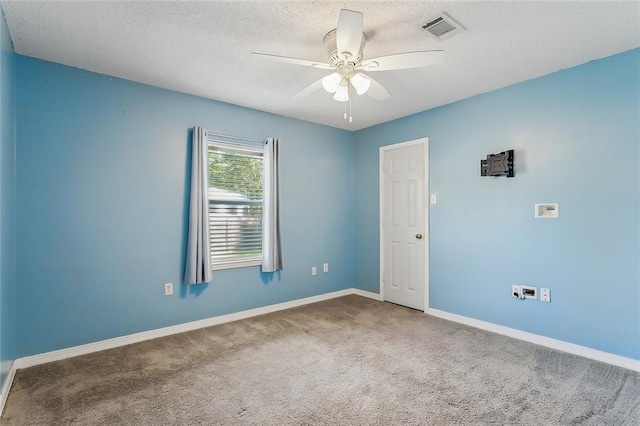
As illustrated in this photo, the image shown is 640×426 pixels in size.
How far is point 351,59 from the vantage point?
2.09m

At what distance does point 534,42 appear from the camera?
240 cm

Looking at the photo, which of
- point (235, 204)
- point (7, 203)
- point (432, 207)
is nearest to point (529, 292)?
point (432, 207)

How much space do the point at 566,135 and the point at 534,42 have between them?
37.8 inches

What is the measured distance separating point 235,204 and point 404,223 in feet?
7.33

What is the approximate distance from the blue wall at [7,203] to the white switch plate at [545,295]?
4.25m

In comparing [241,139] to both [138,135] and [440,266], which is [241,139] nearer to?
[138,135]

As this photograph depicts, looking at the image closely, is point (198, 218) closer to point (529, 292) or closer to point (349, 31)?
point (349, 31)

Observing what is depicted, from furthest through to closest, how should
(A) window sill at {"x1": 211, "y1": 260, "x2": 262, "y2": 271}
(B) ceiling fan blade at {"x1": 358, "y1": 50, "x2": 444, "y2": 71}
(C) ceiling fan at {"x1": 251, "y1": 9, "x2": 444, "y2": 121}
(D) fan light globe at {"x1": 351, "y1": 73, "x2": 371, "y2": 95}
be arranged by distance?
1. (A) window sill at {"x1": 211, "y1": 260, "x2": 262, "y2": 271}
2. (D) fan light globe at {"x1": 351, "y1": 73, "x2": 371, "y2": 95}
3. (B) ceiling fan blade at {"x1": 358, "y1": 50, "x2": 444, "y2": 71}
4. (C) ceiling fan at {"x1": 251, "y1": 9, "x2": 444, "y2": 121}

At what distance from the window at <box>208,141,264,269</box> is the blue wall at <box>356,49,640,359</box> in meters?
2.18

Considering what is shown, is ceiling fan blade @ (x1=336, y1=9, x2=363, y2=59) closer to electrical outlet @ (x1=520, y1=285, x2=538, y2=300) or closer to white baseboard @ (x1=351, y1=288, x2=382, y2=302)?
electrical outlet @ (x1=520, y1=285, x2=538, y2=300)

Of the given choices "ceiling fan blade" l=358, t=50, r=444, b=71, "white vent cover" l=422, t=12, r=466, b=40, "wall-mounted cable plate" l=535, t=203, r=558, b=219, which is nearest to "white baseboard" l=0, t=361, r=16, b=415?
"ceiling fan blade" l=358, t=50, r=444, b=71

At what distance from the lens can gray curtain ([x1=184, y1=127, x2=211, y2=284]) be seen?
3.31 metres

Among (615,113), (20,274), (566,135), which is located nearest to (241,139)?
(20,274)

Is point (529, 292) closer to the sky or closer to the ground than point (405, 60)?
closer to the ground
